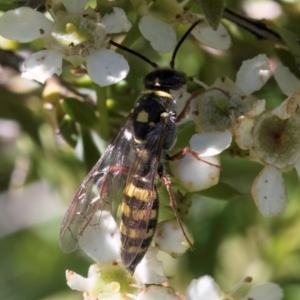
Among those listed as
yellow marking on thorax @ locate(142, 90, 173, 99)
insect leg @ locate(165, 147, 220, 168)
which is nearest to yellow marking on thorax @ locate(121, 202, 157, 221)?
insect leg @ locate(165, 147, 220, 168)

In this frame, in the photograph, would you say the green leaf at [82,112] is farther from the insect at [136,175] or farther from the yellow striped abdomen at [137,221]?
the yellow striped abdomen at [137,221]

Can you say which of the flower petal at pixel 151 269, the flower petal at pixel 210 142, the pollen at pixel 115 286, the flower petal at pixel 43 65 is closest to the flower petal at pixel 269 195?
the flower petal at pixel 210 142

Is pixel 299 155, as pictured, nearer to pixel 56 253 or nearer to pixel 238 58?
pixel 238 58

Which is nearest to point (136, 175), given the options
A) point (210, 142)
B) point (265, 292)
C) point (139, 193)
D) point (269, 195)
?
point (139, 193)

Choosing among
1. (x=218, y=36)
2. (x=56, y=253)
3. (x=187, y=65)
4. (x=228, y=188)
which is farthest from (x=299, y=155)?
Answer: (x=56, y=253)

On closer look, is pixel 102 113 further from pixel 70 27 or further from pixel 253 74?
pixel 253 74
